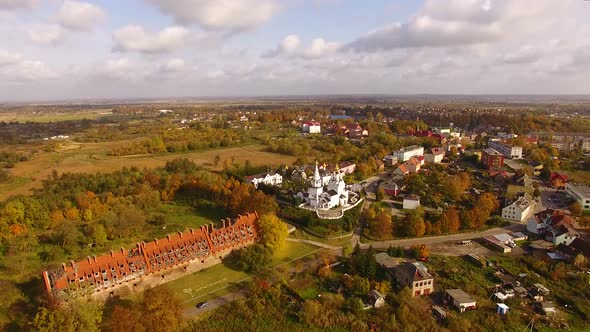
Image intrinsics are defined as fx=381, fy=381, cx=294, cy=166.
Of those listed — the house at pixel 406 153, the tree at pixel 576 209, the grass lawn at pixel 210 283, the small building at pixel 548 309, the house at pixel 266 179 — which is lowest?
the grass lawn at pixel 210 283

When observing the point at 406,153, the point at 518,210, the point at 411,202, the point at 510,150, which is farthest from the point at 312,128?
the point at 518,210

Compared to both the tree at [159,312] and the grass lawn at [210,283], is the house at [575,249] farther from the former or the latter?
the tree at [159,312]

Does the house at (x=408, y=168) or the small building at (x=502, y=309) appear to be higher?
the house at (x=408, y=168)

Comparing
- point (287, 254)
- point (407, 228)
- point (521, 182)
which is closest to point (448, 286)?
point (407, 228)

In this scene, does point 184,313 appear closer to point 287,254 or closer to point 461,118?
point 287,254

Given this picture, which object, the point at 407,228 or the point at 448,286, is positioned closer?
the point at 448,286

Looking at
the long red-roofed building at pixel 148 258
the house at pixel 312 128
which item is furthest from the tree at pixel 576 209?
the house at pixel 312 128

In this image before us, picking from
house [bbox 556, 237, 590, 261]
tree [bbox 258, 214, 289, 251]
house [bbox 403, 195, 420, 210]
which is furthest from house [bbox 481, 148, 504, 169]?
tree [bbox 258, 214, 289, 251]
